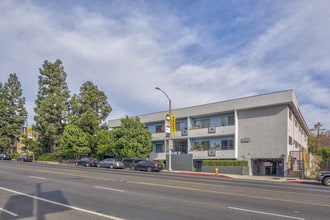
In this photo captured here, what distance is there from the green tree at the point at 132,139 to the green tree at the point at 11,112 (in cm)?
3926

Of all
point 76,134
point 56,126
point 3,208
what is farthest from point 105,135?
point 3,208

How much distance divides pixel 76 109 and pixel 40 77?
39.0 feet

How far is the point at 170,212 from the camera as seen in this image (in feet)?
32.5

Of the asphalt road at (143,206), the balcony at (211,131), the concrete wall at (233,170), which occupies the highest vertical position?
the balcony at (211,131)

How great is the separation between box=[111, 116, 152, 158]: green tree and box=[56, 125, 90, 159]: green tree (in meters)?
9.42

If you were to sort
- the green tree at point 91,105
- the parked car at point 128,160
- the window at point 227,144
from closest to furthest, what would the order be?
the window at point 227,144 → the parked car at point 128,160 → the green tree at point 91,105

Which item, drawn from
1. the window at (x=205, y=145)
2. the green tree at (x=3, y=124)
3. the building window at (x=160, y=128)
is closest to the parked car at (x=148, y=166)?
the window at (x=205, y=145)

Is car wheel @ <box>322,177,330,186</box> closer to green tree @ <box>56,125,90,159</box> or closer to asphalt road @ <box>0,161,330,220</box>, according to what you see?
asphalt road @ <box>0,161,330,220</box>

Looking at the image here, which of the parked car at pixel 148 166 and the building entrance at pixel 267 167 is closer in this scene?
the parked car at pixel 148 166

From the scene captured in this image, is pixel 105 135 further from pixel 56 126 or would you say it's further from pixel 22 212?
pixel 22 212

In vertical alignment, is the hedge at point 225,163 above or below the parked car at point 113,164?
A: above

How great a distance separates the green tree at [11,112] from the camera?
75.9 metres

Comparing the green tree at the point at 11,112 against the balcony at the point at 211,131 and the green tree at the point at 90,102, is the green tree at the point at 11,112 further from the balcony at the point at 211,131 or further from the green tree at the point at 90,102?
the balcony at the point at 211,131

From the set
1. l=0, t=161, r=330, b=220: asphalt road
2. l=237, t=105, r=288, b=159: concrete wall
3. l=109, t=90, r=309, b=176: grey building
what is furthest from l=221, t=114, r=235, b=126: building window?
l=0, t=161, r=330, b=220: asphalt road
